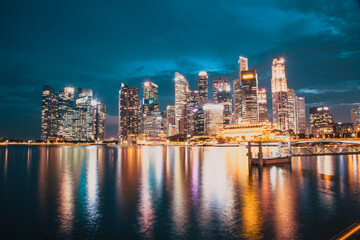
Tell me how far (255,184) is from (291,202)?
35.3ft

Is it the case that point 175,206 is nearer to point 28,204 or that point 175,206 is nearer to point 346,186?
point 28,204

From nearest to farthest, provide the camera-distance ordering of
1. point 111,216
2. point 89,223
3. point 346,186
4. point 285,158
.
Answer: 1. point 89,223
2. point 111,216
3. point 346,186
4. point 285,158

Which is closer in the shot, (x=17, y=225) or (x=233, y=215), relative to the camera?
(x=17, y=225)

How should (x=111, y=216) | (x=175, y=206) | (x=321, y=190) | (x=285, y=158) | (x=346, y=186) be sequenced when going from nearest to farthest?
1. (x=111, y=216)
2. (x=175, y=206)
3. (x=321, y=190)
4. (x=346, y=186)
5. (x=285, y=158)

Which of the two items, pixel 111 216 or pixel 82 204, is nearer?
pixel 111 216

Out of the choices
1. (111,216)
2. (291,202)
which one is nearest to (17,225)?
(111,216)

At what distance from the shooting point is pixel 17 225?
20.2 m

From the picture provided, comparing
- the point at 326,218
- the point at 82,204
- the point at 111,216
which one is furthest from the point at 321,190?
the point at 82,204

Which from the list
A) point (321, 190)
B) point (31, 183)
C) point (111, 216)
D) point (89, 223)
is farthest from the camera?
point (31, 183)

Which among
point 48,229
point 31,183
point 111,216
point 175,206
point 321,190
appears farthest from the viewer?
point 31,183

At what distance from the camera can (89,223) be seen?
2058 centimetres

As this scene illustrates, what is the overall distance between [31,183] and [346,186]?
44487mm

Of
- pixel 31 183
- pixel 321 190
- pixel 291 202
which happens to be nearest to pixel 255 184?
pixel 321 190

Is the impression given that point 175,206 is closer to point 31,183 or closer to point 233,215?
point 233,215
